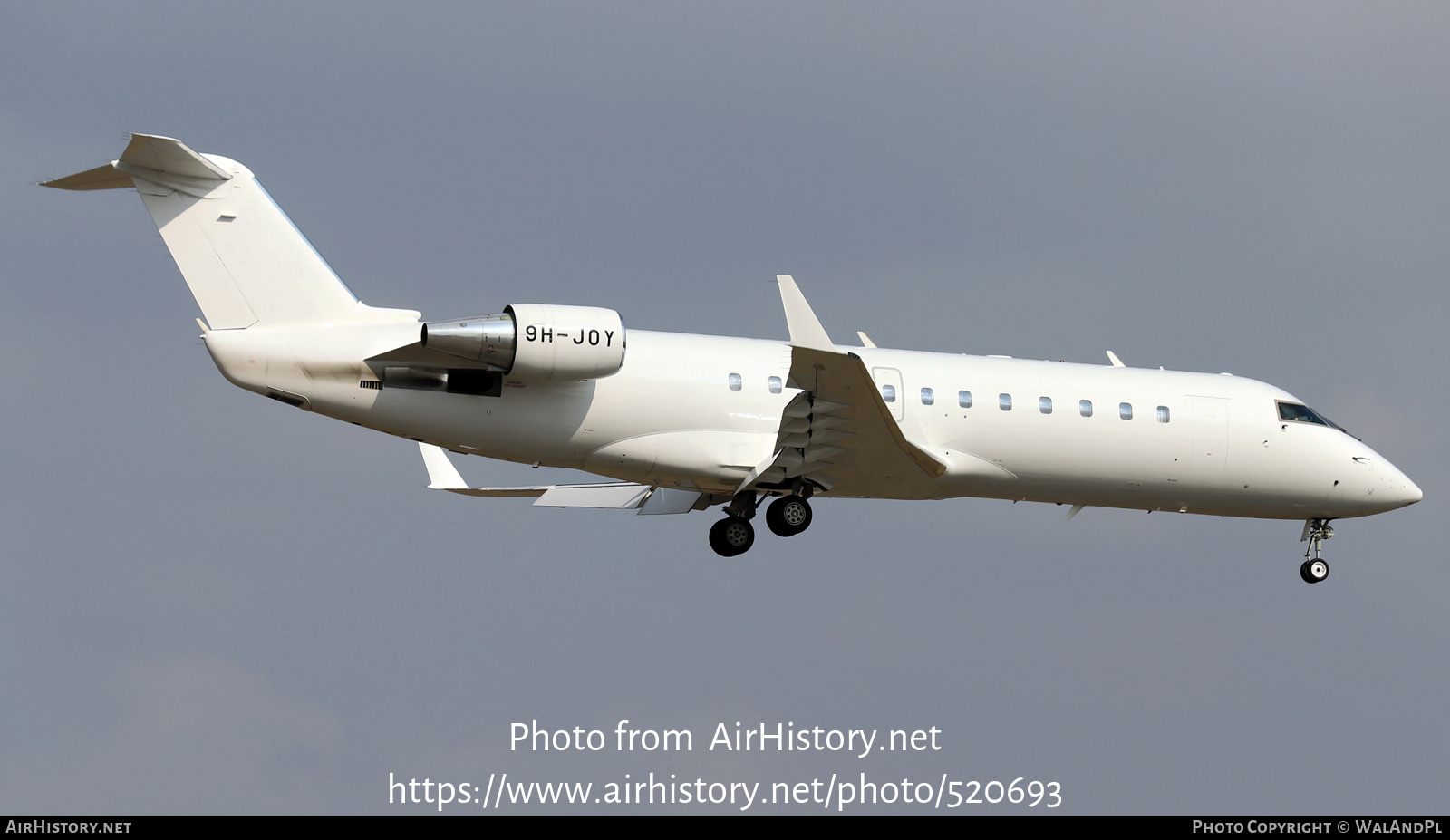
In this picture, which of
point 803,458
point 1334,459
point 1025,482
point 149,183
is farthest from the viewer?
point 1334,459

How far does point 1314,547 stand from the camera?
23594 mm

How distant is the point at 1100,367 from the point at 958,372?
272 cm

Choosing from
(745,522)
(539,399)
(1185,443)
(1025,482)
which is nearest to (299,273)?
(539,399)

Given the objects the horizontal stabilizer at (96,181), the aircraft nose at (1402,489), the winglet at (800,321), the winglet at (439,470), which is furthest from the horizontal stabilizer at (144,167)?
the aircraft nose at (1402,489)

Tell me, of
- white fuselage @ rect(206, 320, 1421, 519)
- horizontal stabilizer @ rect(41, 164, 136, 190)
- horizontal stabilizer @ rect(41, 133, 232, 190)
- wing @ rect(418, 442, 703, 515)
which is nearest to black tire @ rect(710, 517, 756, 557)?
white fuselage @ rect(206, 320, 1421, 519)

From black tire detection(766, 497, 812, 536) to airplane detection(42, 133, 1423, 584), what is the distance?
0.03m

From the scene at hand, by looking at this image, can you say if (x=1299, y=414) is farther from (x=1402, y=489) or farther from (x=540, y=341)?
(x=540, y=341)

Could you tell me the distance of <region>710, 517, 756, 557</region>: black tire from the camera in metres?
21.1

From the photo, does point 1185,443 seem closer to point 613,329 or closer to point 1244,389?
point 1244,389

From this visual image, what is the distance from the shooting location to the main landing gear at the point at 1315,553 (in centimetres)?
2350

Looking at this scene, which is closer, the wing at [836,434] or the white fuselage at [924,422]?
the wing at [836,434]

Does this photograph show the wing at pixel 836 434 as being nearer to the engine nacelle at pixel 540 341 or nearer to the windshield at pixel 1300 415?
the engine nacelle at pixel 540 341

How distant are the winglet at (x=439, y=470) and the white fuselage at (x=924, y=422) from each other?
3783 mm

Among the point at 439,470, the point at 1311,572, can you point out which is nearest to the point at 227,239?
the point at 439,470
